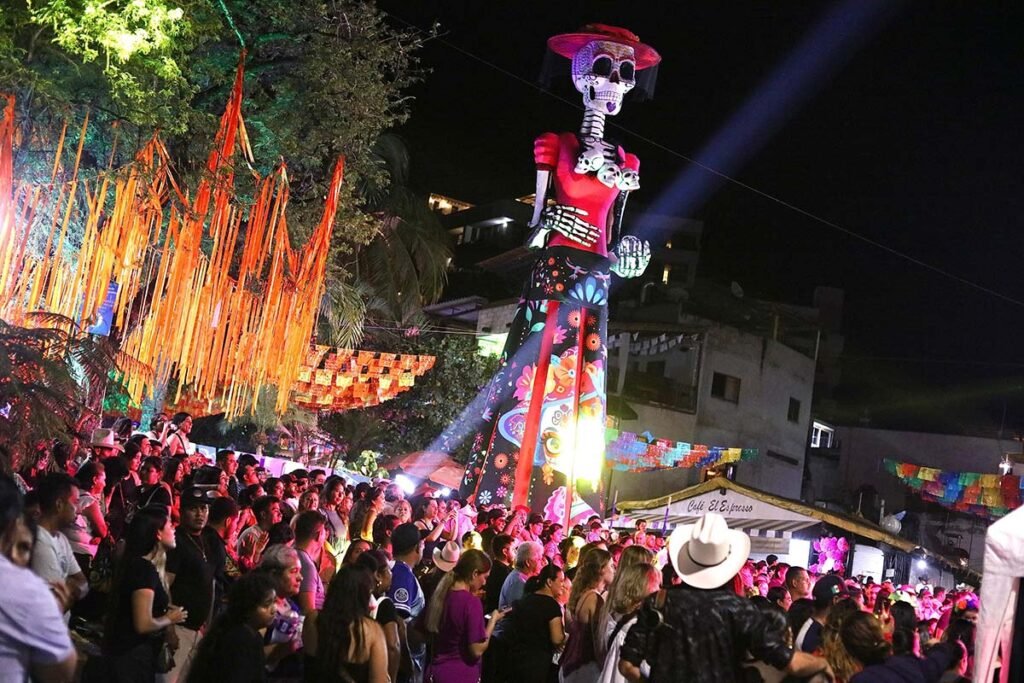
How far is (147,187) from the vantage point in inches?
661

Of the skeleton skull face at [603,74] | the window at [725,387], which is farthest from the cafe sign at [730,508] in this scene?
the skeleton skull face at [603,74]

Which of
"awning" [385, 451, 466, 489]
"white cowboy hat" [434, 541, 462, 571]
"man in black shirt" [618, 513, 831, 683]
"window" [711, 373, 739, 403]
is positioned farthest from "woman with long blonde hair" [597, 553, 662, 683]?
"window" [711, 373, 739, 403]

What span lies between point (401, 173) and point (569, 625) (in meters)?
25.9

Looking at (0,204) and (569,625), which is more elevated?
(0,204)

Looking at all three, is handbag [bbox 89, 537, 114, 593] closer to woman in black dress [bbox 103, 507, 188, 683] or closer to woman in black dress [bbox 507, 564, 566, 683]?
woman in black dress [bbox 103, 507, 188, 683]

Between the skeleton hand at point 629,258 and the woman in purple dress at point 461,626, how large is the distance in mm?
14255

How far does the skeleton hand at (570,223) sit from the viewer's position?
21625 mm

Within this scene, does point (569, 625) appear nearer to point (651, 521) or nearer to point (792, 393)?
point (651, 521)

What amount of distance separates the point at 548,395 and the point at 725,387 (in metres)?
21.5

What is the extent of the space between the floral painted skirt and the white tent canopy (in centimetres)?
1492

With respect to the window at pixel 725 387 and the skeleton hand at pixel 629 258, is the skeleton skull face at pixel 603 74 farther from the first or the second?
the window at pixel 725 387

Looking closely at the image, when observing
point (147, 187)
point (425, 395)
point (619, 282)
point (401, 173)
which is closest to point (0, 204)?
point (147, 187)

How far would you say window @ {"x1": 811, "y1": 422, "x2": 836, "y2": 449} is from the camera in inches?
1899

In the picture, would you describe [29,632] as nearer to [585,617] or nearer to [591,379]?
[585,617]
